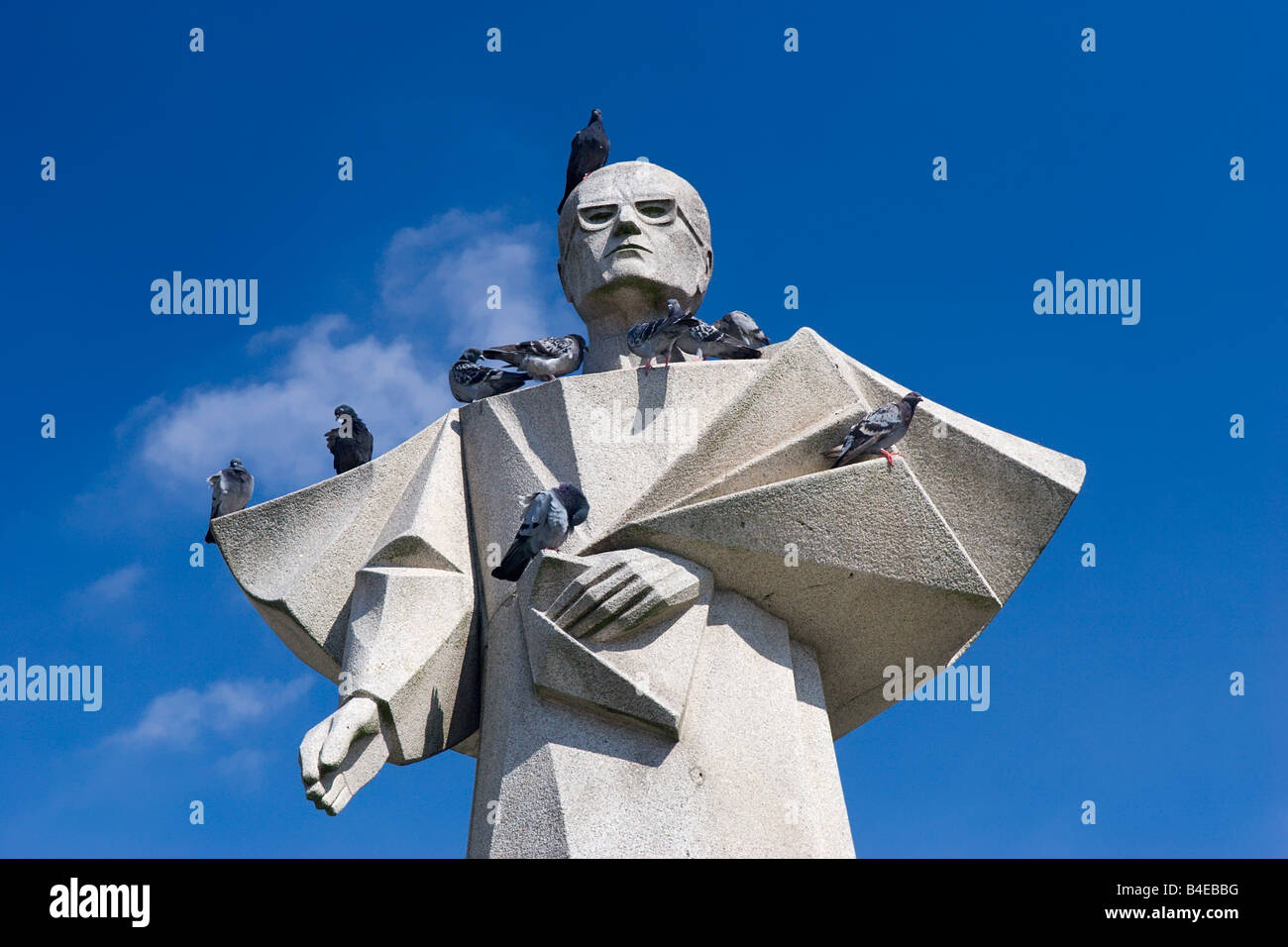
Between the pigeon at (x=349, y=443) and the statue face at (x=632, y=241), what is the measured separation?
1615mm

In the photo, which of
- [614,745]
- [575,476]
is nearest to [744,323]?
[575,476]

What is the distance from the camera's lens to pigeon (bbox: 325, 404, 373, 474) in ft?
36.7

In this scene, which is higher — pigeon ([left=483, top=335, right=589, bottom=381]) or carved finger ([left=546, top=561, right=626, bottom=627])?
pigeon ([left=483, top=335, right=589, bottom=381])

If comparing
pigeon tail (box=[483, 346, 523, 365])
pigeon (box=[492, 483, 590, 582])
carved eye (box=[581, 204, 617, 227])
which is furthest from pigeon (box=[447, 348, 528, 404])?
pigeon (box=[492, 483, 590, 582])

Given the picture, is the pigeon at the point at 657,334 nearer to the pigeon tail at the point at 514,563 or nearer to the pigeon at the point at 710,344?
the pigeon at the point at 710,344

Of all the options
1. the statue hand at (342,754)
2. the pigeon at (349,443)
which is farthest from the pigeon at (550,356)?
the statue hand at (342,754)

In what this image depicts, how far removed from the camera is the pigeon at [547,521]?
887 cm

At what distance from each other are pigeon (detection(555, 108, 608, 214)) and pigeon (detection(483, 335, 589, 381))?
212 cm

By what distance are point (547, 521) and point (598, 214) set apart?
8.26 feet

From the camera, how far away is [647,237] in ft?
34.5

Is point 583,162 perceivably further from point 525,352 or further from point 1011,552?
point 1011,552

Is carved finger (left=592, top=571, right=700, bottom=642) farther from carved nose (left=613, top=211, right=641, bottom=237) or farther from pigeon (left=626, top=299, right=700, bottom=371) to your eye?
carved nose (left=613, top=211, right=641, bottom=237)
